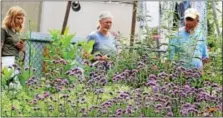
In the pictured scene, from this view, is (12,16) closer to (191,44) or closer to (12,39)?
(12,39)

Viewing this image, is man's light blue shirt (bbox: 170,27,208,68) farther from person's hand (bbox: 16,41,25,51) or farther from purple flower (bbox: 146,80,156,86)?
person's hand (bbox: 16,41,25,51)

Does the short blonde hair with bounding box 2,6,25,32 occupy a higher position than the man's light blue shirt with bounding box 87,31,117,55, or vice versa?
the short blonde hair with bounding box 2,6,25,32

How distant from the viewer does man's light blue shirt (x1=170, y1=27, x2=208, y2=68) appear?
3055 mm

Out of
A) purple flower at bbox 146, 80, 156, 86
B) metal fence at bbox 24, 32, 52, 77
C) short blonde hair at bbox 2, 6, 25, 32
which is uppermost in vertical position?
short blonde hair at bbox 2, 6, 25, 32

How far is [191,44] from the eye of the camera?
121 inches

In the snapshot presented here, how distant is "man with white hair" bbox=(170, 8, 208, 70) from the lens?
3055 millimetres

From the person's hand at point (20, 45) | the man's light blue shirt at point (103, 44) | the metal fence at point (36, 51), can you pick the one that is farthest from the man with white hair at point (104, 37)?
the person's hand at point (20, 45)

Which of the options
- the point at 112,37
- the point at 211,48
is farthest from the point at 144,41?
the point at 211,48

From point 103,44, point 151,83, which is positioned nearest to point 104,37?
point 103,44

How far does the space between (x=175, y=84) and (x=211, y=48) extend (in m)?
0.29

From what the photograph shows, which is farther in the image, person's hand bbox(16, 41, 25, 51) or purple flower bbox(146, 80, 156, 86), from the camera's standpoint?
person's hand bbox(16, 41, 25, 51)

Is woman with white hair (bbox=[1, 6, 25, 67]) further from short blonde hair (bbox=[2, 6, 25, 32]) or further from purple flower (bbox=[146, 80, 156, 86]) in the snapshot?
purple flower (bbox=[146, 80, 156, 86])

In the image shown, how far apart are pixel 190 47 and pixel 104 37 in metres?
0.49

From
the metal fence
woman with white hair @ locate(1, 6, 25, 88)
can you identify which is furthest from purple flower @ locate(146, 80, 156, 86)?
woman with white hair @ locate(1, 6, 25, 88)
